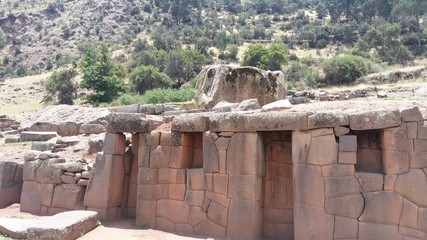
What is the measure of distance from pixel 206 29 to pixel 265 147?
67807 mm

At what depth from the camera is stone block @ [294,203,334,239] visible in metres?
6.84

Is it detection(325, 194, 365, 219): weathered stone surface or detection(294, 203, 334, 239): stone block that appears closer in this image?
detection(325, 194, 365, 219): weathered stone surface

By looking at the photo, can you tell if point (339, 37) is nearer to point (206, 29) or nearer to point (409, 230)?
point (206, 29)

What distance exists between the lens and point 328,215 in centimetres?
687

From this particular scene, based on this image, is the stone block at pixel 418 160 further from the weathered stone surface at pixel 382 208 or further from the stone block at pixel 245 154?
the stone block at pixel 245 154

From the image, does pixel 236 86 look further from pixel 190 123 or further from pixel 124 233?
pixel 124 233

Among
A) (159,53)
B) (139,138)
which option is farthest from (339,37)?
(139,138)

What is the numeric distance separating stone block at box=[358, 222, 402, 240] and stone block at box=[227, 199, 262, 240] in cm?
184

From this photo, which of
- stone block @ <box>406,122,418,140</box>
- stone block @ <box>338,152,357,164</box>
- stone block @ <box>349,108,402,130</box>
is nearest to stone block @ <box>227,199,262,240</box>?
stone block @ <box>338,152,357,164</box>

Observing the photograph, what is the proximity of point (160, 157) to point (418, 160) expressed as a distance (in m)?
4.93

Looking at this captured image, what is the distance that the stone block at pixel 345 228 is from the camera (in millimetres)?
6723

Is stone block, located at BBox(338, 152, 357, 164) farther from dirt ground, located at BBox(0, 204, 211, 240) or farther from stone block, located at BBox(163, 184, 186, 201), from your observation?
stone block, located at BBox(163, 184, 186, 201)

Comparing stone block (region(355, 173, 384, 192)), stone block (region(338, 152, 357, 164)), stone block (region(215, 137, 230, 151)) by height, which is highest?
stone block (region(215, 137, 230, 151))

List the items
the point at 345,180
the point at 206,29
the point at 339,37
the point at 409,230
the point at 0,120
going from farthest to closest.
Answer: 1. the point at 206,29
2. the point at 339,37
3. the point at 0,120
4. the point at 345,180
5. the point at 409,230
